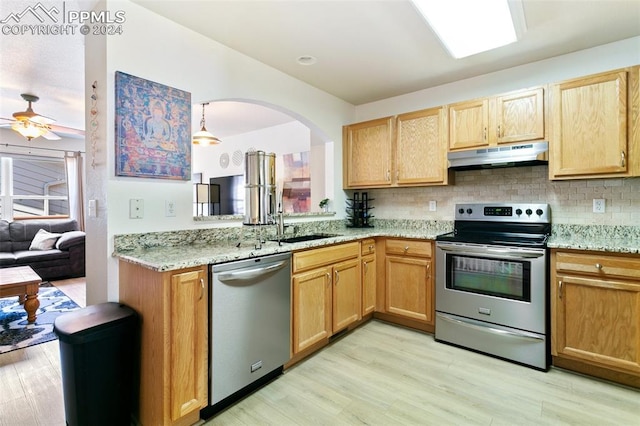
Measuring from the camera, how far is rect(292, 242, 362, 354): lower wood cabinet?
7.71 ft

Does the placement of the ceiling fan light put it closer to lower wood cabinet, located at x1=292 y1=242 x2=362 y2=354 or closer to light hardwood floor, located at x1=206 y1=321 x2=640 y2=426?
lower wood cabinet, located at x1=292 y1=242 x2=362 y2=354

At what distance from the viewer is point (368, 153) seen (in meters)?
3.66

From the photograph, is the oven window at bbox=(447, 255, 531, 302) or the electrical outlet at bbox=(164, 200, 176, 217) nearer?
the electrical outlet at bbox=(164, 200, 176, 217)

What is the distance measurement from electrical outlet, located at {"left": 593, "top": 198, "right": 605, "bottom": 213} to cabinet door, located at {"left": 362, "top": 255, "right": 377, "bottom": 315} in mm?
1883

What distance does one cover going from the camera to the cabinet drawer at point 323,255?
2.35 meters

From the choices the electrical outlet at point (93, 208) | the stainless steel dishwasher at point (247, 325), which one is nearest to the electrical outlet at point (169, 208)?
the electrical outlet at point (93, 208)

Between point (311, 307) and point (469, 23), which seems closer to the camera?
point (469, 23)

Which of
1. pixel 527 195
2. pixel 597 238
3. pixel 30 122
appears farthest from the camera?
pixel 30 122

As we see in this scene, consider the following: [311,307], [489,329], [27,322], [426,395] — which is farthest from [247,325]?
[27,322]

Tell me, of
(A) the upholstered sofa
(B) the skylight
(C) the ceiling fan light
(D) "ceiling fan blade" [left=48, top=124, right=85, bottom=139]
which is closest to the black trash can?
(B) the skylight

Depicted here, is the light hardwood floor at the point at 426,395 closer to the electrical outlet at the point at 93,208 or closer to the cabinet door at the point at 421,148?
the electrical outlet at the point at 93,208

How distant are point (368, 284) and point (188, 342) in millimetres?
1891

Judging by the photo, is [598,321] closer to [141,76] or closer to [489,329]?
[489,329]

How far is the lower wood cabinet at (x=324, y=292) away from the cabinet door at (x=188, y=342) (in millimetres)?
742
